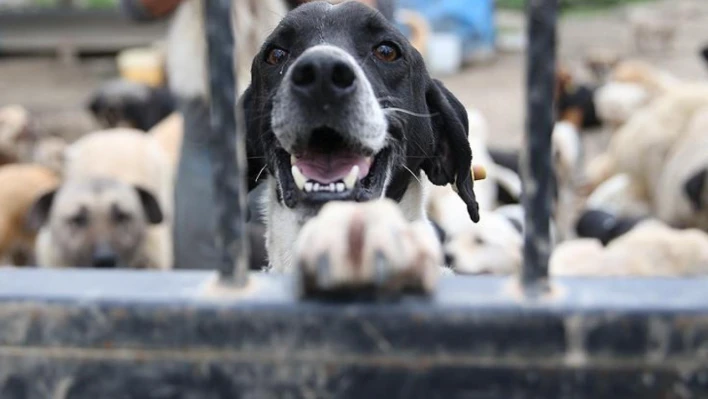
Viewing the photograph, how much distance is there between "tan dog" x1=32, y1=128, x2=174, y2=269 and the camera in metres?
5.96

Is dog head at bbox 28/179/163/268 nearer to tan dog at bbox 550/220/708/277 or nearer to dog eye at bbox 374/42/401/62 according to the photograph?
tan dog at bbox 550/220/708/277

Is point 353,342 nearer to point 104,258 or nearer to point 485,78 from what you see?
point 104,258

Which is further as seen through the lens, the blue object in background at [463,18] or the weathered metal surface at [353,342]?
the blue object in background at [463,18]

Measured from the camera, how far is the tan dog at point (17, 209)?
6.43 meters

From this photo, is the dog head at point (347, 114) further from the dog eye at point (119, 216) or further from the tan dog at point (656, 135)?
the tan dog at point (656, 135)

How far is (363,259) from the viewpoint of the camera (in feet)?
3.80

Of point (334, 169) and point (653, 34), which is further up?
point (334, 169)

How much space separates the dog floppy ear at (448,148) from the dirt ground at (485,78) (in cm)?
766

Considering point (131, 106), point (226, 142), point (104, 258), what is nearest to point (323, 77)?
point (226, 142)

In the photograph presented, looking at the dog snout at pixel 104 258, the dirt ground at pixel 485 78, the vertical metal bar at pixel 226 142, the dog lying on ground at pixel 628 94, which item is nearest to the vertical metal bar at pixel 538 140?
the vertical metal bar at pixel 226 142

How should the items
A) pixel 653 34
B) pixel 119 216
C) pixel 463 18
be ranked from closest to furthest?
pixel 119 216
pixel 463 18
pixel 653 34

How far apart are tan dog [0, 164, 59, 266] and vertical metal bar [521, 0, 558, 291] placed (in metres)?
5.64

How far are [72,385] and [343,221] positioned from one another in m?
0.43

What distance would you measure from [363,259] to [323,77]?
1.28 meters
